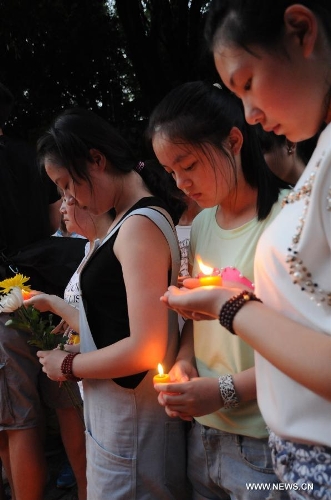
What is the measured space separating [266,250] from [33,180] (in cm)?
218

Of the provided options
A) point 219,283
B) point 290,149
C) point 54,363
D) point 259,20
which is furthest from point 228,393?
point 290,149

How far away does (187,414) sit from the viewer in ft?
4.75

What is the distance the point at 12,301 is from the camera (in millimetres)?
2027

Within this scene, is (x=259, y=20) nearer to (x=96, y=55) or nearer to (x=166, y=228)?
(x=166, y=228)

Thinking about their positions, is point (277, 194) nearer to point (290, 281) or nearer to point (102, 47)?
point (290, 281)

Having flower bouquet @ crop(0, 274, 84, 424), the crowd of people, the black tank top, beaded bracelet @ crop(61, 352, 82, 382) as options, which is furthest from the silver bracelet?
flower bouquet @ crop(0, 274, 84, 424)

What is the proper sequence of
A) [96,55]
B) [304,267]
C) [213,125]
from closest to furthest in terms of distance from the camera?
1. [304,267]
2. [213,125]
3. [96,55]

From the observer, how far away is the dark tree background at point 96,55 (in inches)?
257

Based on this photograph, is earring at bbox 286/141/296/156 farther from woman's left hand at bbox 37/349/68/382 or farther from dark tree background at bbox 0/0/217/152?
dark tree background at bbox 0/0/217/152

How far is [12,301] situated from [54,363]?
0.34 meters

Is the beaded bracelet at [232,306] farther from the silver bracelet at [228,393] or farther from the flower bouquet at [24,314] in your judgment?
the flower bouquet at [24,314]

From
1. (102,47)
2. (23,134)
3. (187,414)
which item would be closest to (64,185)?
(187,414)

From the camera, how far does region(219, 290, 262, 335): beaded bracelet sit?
3.40 ft

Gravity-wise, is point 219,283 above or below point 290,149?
above
